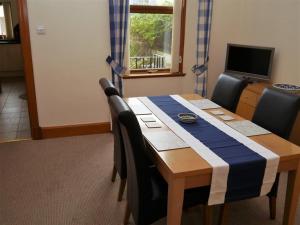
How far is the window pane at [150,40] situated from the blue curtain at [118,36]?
362 millimetres

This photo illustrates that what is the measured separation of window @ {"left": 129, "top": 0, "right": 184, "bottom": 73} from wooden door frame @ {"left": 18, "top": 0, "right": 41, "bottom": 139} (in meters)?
1.22

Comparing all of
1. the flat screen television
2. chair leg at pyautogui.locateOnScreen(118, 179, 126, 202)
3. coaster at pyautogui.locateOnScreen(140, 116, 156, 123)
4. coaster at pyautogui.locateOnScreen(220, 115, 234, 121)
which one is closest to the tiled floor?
chair leg at pyautogui.locateOnScreen(118, 179, 126, 202)

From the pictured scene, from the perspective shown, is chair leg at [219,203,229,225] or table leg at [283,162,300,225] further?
chair leg at [219,203,229,225]

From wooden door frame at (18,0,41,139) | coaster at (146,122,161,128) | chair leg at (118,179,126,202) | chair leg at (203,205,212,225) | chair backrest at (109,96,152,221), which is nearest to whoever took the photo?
chair backrest at (109,96,152,221)

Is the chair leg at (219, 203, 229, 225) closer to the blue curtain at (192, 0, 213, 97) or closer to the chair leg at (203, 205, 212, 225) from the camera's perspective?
the chair leg at (203, 205, 212, 225)

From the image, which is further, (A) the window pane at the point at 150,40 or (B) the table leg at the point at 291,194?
(A) the window pane at the point at 150,40

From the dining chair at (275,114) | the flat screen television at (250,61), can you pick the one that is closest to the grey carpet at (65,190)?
the dining chair at (275,114)

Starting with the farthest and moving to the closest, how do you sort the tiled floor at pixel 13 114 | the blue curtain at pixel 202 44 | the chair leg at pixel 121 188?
the blue curtain at pixel 202 44 → the tiled floor at pixel 13 114 → the chair leg at pixel 121 188

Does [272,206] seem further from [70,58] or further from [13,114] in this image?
[13,114]

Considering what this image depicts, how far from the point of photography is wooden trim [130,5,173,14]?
141 inches

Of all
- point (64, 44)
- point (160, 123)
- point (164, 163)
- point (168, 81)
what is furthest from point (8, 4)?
point (164, 163)

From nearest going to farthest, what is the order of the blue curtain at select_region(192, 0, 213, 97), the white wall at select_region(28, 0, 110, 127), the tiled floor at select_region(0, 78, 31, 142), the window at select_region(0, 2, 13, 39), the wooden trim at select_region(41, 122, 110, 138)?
the white wall at select_region(28, 0, 110, 127) → the wooden trim at select_region(41, 122, 110, 138) → the tiled floor at select_region(0, 78, 31, 142) → the blue curtain at select_region(192, 0, 213, 97) → the window at select_region(0, 2, 13, 39)

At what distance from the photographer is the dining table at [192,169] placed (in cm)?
147

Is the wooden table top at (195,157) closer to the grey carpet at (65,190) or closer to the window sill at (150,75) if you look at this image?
the grey carpet at (65,190)
